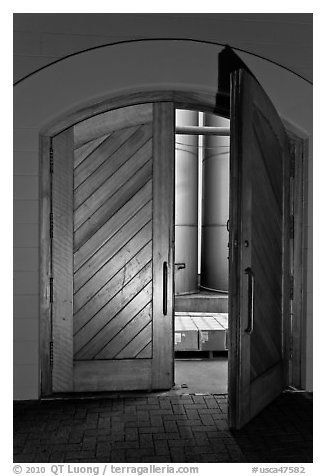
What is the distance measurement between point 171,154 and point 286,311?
1701 mm

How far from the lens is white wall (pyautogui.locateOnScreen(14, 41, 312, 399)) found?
3.37 m

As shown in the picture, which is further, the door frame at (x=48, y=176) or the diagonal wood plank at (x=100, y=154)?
the diagonal wood plank at (x=100, y=154)

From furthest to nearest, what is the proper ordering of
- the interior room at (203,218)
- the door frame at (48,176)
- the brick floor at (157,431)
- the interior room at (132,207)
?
1. the interior room at (203,218)
2. the door frame at (48,176)
3. the interior room at (132,207)
4. the brick floor at (157,431)

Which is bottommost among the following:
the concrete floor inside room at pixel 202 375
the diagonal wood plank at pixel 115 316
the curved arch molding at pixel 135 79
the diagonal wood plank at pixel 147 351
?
the concrete floor inside room at pixel 202 375

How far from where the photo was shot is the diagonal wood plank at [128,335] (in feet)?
12.0

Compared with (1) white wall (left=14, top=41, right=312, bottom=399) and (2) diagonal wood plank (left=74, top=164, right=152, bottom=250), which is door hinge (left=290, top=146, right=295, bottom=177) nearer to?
(1) white wall (left=14, top=41, right=312, bottom=399)

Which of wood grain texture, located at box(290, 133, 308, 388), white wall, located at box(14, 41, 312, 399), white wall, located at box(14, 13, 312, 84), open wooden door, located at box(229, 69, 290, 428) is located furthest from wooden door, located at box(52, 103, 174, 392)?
wood grain texture, located at box(290, 133, 308, 388)

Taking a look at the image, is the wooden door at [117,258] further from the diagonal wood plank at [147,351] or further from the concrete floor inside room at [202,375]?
the concrete floor inside room at [202,375]

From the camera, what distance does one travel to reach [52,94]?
3.37 m

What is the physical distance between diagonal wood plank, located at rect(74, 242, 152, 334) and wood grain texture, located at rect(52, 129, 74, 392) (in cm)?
10

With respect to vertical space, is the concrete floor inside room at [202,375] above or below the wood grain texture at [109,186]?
below

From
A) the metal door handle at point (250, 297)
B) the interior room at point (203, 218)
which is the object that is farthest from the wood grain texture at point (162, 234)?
the interior room at point (203, 218)

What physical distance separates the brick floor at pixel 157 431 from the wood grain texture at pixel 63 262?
0.30 m

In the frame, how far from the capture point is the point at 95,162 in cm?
361
